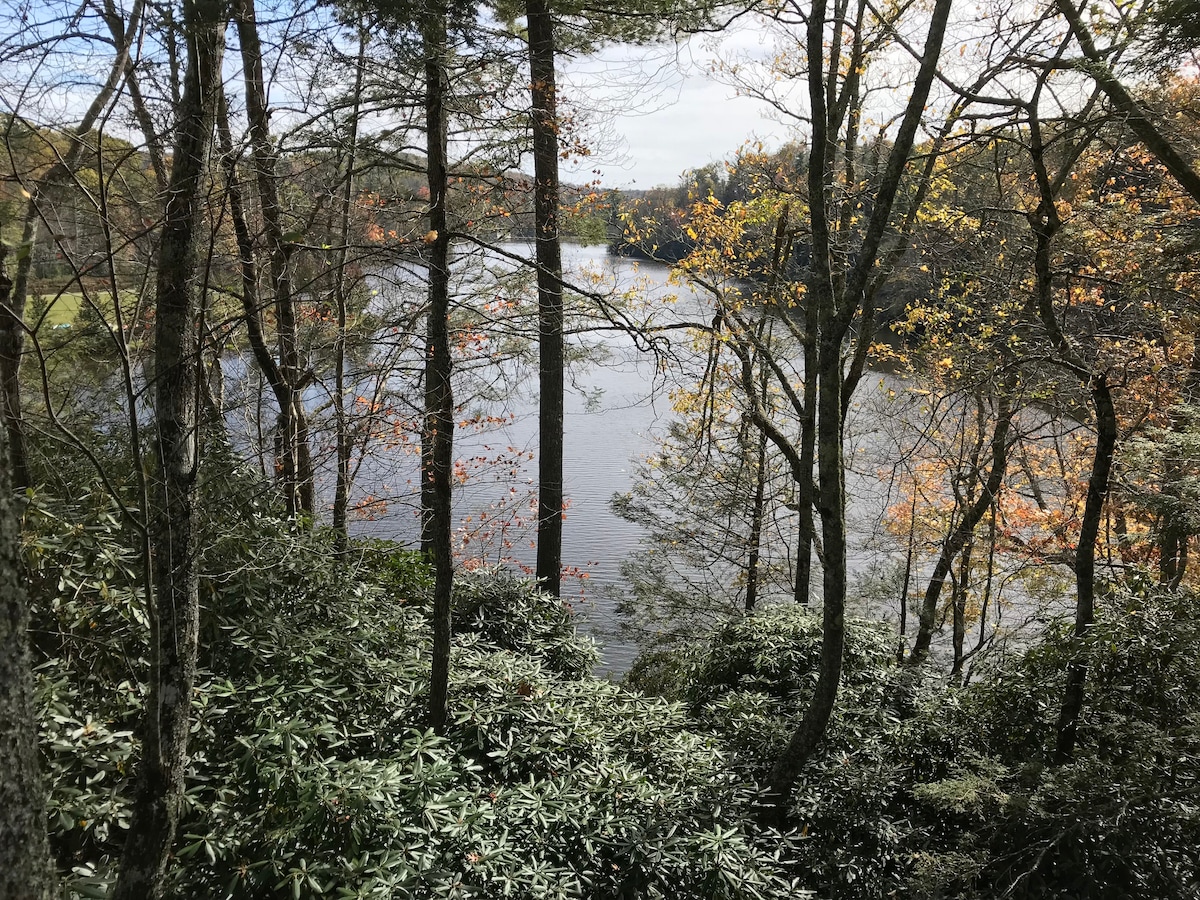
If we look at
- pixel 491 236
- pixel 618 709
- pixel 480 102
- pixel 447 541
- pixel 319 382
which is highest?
pixel 480 102

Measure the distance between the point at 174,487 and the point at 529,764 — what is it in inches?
92.6

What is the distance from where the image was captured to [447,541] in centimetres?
385

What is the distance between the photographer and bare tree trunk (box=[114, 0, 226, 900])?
2627 millimetres

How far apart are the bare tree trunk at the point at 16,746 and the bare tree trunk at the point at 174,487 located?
0.89 meters

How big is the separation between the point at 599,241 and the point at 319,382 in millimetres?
3663

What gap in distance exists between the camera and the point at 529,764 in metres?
3.84

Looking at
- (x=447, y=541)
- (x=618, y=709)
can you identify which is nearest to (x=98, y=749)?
(x=447, y=541)

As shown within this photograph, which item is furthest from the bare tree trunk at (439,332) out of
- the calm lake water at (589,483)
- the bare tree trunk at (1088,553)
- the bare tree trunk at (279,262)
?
the calm lake water at (589,483)

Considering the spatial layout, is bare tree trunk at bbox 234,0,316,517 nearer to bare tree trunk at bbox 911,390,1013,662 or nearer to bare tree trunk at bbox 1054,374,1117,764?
bare tree trunk at bbox 1054,374,1117,764

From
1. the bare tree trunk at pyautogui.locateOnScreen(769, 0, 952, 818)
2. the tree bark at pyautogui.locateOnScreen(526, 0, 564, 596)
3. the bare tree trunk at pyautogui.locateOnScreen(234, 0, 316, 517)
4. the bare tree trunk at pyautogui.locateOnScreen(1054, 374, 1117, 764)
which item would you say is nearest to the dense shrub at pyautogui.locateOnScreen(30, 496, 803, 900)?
the bare tree trunk at pyautogui.locateOnScreen(769, 0, 952, 818)

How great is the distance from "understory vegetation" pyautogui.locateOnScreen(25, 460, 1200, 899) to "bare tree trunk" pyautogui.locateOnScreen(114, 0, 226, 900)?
176mm

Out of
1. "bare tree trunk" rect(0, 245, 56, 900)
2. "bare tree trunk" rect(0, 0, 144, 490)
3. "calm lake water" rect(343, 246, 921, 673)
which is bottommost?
"calm lake water" rect(343, 246, 921, 673)

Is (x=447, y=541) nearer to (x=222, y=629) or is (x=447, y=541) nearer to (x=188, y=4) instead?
(x=222, y=629)

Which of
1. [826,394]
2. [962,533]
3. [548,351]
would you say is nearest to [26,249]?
[826,394]
